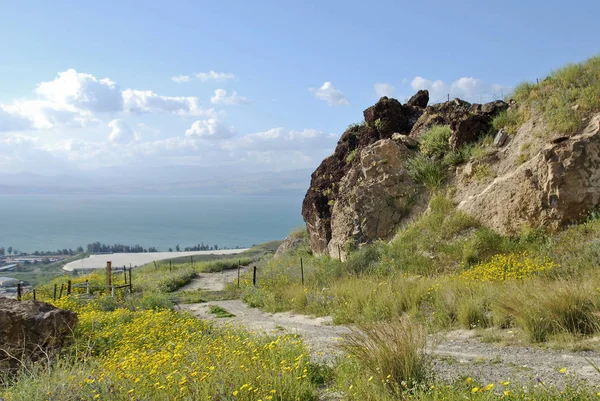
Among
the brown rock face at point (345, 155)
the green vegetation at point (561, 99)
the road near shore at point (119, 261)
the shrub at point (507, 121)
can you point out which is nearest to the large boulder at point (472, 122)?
the shrub at point (507, 121)

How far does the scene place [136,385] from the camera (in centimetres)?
498

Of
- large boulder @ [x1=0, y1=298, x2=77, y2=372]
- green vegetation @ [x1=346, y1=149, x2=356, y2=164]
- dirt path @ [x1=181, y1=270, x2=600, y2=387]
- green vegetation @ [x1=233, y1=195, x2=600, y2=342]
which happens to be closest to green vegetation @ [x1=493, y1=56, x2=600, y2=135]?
green vegetation @ [x1=233, y1=195, x2=600, y2=342]

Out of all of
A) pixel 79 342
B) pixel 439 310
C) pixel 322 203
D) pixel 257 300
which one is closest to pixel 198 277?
pixel 322 203

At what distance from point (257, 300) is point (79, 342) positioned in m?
6.94

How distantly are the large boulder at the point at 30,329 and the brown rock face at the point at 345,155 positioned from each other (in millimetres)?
13799

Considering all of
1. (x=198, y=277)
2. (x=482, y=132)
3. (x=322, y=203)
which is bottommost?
(x=198, y=277)

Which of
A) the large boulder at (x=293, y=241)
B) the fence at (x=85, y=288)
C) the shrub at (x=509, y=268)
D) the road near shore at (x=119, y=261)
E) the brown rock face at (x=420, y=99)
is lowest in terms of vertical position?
the road near shore at (x=119, y=261)

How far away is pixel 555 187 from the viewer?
1216cm

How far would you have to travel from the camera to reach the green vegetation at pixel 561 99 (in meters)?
13.3

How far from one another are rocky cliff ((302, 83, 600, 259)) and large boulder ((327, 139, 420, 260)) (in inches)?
1.5

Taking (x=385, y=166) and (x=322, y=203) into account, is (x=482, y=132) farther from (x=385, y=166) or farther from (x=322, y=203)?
(x=322, y=203)

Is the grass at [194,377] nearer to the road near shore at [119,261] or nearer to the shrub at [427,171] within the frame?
the shrub at [427,171]

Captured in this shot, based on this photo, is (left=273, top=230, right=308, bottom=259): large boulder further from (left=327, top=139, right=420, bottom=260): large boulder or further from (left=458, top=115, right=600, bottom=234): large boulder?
(left=458, top=115, right=600, bottom=234): large boulder

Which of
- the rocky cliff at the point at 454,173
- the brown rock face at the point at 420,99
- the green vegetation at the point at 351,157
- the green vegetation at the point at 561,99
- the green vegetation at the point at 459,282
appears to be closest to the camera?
the green vegetation at the point at 459,282
